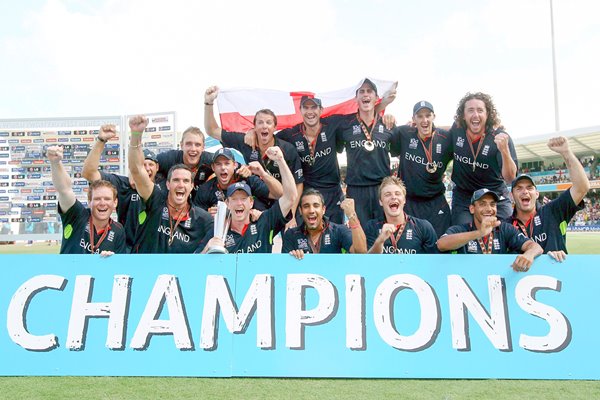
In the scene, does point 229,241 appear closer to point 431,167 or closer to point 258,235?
point 258,235

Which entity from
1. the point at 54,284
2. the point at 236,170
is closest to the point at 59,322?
the point at 54,284

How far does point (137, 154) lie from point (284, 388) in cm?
286

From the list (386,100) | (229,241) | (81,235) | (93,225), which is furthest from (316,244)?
(386,100)

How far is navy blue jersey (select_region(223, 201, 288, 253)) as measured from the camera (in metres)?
5.14

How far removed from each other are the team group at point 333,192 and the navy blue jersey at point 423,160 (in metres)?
0.01

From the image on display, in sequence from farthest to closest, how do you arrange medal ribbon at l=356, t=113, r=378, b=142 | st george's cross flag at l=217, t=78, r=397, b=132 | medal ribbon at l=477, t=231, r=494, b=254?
st george's cross flag at l=217, t=78, r=397, b=132 < medal ribbon at l=356, t=113, r=378, b=142 < medal ribbon at l=477, t=231, r=494, b=254

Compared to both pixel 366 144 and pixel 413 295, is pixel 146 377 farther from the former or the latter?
pixel 366 144

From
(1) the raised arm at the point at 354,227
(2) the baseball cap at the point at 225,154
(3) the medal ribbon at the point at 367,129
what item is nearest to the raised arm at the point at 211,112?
(2) the baseball cap at the point at 225,154

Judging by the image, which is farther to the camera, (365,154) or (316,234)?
(365,154)

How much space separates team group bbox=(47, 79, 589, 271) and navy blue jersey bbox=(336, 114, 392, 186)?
15mm

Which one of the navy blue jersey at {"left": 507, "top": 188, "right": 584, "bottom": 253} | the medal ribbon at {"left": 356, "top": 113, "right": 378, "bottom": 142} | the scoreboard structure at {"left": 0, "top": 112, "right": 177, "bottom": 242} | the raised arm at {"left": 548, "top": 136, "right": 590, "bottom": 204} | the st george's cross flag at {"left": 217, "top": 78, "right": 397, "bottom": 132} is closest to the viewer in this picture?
the raised arm at {"left": 548, "top": 136, "right": 590, "bottom": 204}

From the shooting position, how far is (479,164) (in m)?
5.99

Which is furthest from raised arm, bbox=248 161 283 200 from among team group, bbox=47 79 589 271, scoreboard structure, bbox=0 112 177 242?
scoreboard structure, bbox=0 112 177 242

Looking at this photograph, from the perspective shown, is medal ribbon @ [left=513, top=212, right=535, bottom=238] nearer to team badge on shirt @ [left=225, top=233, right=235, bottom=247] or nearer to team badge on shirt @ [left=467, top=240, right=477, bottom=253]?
team badge on shirt @ [left=467, top=240, right=477, bottom=253]
